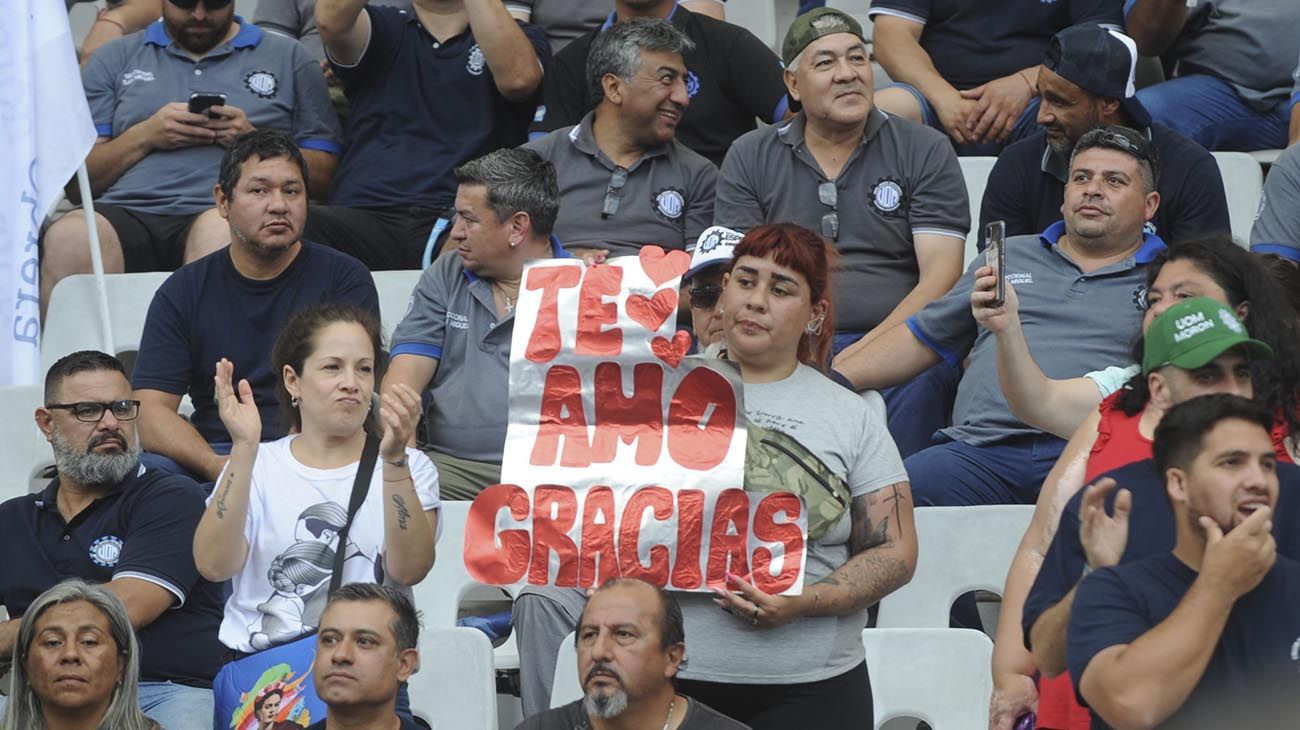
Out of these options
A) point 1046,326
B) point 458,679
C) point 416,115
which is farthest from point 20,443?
point 1046,326

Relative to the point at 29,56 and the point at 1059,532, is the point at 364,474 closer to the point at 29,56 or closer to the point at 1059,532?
the point at 1059,532

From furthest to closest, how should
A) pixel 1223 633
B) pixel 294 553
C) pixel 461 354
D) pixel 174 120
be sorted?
pixel 174 120
pixel 461 354
pixel 294 553
pixel 1223 633

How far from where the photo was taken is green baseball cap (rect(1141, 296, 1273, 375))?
3.92 meters

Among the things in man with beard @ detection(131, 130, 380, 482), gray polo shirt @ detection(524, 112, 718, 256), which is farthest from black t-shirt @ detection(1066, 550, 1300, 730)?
gray polo shirt @ detection(524, 112, 718, 256)

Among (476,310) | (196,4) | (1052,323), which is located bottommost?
(1052,323)

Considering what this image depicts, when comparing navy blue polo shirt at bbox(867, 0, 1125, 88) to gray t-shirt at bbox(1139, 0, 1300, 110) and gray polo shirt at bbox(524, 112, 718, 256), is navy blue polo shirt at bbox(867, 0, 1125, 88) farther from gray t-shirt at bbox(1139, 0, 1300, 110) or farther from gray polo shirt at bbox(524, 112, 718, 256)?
gray polo shirt at bbox(524, 112, 718, 256)

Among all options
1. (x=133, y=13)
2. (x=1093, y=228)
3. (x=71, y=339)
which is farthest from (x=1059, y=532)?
(x=133, y=13)

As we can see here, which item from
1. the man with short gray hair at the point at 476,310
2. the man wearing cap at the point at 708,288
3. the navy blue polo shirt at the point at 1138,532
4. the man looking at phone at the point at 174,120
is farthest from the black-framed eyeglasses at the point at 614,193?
the navy blue polo shirt at the point at 1138,532

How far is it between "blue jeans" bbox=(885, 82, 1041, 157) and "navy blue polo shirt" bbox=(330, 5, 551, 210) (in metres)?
1.32

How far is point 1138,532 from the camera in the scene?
3.70 metres

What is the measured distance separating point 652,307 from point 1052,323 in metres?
1.73

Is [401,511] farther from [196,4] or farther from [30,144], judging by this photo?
[196,4]

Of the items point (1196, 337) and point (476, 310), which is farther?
point (476, 310)

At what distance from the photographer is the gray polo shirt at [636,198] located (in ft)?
21.6
